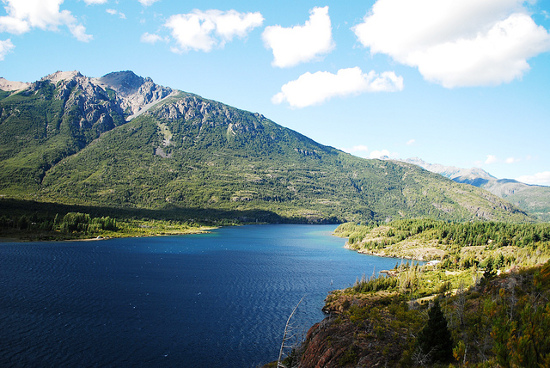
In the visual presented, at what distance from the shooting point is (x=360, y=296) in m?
70.9

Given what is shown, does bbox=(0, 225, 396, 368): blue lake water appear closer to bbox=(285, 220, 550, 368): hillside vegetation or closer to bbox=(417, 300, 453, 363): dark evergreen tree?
bbox=(285, 220, 550, 368): hillside vegetation

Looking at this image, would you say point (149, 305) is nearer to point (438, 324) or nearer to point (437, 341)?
point (437, 341)

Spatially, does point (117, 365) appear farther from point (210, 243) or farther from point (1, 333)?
point (210, 243)

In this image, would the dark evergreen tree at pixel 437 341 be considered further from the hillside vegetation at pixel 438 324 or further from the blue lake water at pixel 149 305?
the blue lake water at pixel 149 305

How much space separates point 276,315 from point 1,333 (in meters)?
41.5

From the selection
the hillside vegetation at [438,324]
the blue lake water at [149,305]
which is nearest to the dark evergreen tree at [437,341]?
the hillside vegetation at [438,324]

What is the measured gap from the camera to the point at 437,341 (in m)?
31.9

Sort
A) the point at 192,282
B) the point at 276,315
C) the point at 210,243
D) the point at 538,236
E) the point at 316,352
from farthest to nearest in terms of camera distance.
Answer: the point at 210,243
the point at 538,236
the point at 192,282
the point at 276,315
the point at 316,352

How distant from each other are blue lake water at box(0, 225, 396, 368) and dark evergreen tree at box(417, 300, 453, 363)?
16040mm

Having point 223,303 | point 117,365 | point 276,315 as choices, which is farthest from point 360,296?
point 117,365

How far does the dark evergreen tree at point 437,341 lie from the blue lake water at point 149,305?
16.0m

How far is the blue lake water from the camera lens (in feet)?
145

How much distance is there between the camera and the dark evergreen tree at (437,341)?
31.3m

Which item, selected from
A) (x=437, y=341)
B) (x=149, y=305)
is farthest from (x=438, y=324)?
(x=149, y=305)
